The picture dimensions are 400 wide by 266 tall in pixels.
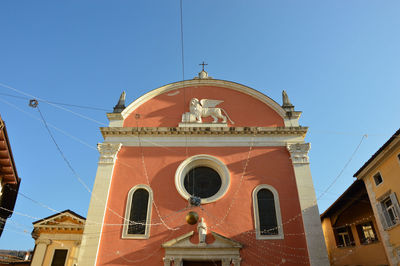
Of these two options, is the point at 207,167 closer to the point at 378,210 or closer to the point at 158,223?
the point at 158,223

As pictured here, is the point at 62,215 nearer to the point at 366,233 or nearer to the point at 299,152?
the point at 299,152

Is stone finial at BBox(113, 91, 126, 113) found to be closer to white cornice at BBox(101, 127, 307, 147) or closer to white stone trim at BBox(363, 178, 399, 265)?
white cornice at BBox(101, 127, 307, 147)

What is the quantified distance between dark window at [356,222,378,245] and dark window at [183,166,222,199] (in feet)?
32.8

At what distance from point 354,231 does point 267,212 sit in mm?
9196

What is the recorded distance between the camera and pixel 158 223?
42.2 ft

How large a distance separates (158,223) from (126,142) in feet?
15.2

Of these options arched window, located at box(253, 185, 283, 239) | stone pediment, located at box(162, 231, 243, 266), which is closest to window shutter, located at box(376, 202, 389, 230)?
arched window, located at box(253, 185, 283, 239)

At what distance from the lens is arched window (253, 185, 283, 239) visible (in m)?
12.6

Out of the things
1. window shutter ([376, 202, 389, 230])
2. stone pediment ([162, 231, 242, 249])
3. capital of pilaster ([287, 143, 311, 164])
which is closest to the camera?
stone pediment ([162, 231, 242, 249])

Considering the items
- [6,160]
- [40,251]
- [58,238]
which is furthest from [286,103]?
[40,251]

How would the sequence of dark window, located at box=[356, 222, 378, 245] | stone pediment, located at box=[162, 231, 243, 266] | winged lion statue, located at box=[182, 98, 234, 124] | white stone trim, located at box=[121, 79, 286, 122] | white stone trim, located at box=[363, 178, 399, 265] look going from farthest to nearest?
dark window, located at box=[356, 222, 378, 245]
white stone trim, located at box=[121, 79, 286, 122]
winged lion statue, located at box=[182, 98, 234, 124]
white stone trim, located at box=[363, 178, 399, 265]
stone pediment, located at box=[162, 231, 243, 266]

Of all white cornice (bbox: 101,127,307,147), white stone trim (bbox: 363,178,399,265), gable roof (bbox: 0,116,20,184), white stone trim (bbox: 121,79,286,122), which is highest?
white stone trim (bbox: 121,79,286,122)

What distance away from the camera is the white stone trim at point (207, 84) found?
16331mm

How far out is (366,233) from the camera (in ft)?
58.9
